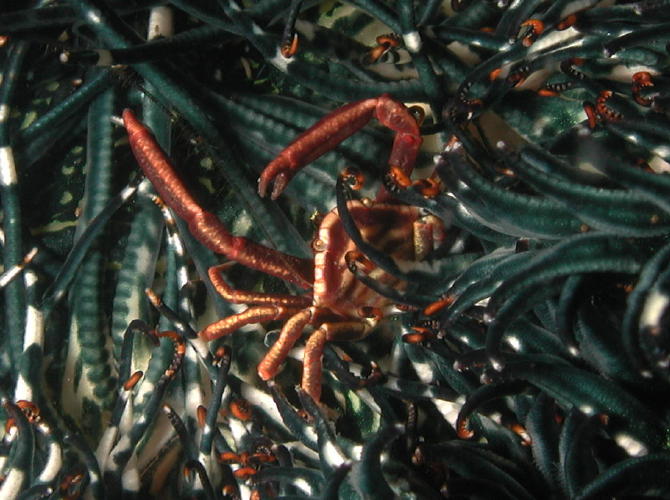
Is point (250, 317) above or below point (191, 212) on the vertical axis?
below

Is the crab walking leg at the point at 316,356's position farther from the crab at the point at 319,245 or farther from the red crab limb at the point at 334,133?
the red crab limb at the point at 334,133

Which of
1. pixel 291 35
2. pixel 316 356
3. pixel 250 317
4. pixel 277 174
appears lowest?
pixel 316 356

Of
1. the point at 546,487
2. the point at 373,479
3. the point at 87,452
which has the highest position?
the point at 87,452

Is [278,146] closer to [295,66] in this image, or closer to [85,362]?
[295,66]

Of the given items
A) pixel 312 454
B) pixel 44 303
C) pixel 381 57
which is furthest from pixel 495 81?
pixel 44 303

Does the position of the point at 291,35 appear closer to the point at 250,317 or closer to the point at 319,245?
the point at 319,245

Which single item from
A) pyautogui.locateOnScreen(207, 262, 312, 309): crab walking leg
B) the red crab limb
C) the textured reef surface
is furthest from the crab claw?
pyautogui.locateOnScreen(207, 262, 312, 309): crab walking leg

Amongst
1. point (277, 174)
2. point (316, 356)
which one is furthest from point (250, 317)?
point (277, 174)
